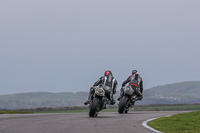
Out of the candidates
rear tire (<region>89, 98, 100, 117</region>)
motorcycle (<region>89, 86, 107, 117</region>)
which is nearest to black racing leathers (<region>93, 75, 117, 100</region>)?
motorcycle (<region>89, 86, 107, 117</region>)

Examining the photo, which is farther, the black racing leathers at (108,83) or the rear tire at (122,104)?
the rear tire at (122,104)

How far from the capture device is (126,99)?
2661cm

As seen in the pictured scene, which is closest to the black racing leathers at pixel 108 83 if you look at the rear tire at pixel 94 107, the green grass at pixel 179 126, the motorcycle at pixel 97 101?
the motorcycle at pixel 97 101

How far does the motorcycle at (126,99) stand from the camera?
26438mm

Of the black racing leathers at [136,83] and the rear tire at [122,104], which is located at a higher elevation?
the black racing leathers at [136,83]

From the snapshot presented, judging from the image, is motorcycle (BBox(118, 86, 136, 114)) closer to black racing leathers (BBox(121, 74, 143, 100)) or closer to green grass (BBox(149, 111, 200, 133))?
black racing leathers (BBox(121, 74, 143, 100))

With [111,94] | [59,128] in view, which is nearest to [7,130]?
[59,128]

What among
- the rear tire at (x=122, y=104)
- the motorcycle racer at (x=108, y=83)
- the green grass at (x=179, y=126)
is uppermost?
the motorcycle racer at (x=108, y=83)

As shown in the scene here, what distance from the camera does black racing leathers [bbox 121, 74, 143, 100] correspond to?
27.3m

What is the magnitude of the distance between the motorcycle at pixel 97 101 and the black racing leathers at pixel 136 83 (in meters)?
4.28

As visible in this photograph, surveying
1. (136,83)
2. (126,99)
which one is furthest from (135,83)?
(126,99)

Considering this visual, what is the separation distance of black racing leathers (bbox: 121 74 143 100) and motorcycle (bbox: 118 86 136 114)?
0.35 meters

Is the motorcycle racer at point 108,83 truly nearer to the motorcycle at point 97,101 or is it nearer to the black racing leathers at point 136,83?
the motorcycle at point 97,101

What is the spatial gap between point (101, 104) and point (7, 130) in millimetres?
8603
